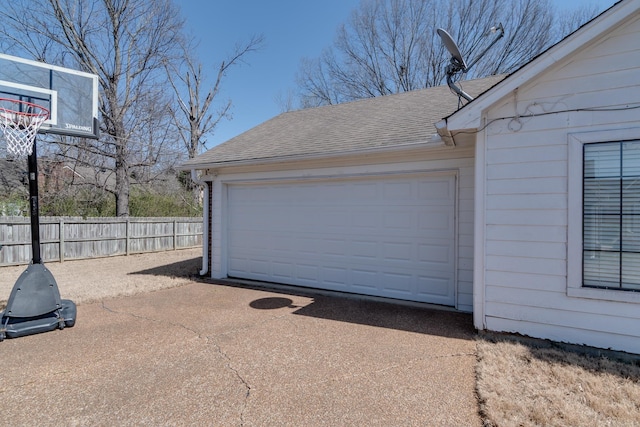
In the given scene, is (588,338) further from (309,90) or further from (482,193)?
(309,90)

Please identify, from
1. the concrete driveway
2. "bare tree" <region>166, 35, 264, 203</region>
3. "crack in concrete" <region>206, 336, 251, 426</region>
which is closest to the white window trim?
the concrete driveway

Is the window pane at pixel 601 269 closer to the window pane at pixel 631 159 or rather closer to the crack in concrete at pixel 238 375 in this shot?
the window pane at pixel 631 159

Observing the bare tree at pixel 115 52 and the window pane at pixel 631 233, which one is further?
the bare tree at pixel 115 52

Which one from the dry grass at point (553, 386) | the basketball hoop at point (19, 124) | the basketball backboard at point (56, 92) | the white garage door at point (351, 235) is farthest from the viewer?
the white garage door at point (351, 235)

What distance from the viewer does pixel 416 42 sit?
18.0 metres

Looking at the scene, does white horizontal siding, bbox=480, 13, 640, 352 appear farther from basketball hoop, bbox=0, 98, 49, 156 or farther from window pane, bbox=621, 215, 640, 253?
basketball hoop, bbox=0, 98, 49, 156

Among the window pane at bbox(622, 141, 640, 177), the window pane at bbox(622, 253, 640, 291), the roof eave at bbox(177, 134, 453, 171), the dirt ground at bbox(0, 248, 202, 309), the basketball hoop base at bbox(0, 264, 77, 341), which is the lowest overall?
the dirt ground at bbox(0, 248, 202, 309)

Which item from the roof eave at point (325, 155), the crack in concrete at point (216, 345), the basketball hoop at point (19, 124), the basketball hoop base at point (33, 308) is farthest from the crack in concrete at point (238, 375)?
the roof eave at point (325, 155)

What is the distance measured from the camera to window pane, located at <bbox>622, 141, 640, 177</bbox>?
11.9 feet

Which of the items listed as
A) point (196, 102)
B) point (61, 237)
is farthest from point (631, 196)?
point (196, 102)

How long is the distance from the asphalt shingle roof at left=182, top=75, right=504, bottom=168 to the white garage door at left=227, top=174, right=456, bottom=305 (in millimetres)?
685

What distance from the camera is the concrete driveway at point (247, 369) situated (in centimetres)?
269

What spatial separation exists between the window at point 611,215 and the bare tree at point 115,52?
15847mm

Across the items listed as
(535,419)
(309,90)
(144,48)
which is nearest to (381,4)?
(309,90)
